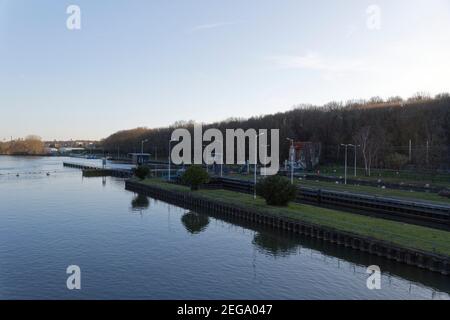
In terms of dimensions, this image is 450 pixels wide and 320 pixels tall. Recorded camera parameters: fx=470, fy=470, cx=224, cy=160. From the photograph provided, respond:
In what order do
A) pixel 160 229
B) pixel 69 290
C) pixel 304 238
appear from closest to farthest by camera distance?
1. pixel 69 290
2. pixel 304 238
3. pixel 160 229

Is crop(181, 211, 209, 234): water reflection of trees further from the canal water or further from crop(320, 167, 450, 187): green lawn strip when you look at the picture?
crop(320, 167, 450, 187): green lawn strip

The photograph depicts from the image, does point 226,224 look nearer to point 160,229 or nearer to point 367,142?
point 160,229

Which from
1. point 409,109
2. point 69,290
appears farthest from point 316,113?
point 69,290

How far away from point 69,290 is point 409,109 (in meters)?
116

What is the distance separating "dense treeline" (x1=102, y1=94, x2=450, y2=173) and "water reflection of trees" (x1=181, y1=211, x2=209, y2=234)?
51521 millimetres

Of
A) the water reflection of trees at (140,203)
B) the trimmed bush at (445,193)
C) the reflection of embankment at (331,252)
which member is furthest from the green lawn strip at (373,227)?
the trimmed bush at (445,193)

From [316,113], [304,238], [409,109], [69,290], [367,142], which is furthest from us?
[316,113]

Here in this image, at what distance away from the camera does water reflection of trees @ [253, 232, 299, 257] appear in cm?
4034

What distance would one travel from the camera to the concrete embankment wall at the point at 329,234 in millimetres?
32844

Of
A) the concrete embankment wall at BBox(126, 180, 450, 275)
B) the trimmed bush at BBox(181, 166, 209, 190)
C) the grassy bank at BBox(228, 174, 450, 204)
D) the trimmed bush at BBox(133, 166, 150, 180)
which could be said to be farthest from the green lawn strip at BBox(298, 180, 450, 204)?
the trimmed bush at BBox(133, 166, 150, 180)

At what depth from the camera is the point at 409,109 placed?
12694 centimetres

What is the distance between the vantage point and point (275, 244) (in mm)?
43531

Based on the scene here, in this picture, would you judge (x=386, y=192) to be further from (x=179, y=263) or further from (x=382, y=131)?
(x=382, y=131)

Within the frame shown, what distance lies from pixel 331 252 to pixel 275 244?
5858mm
